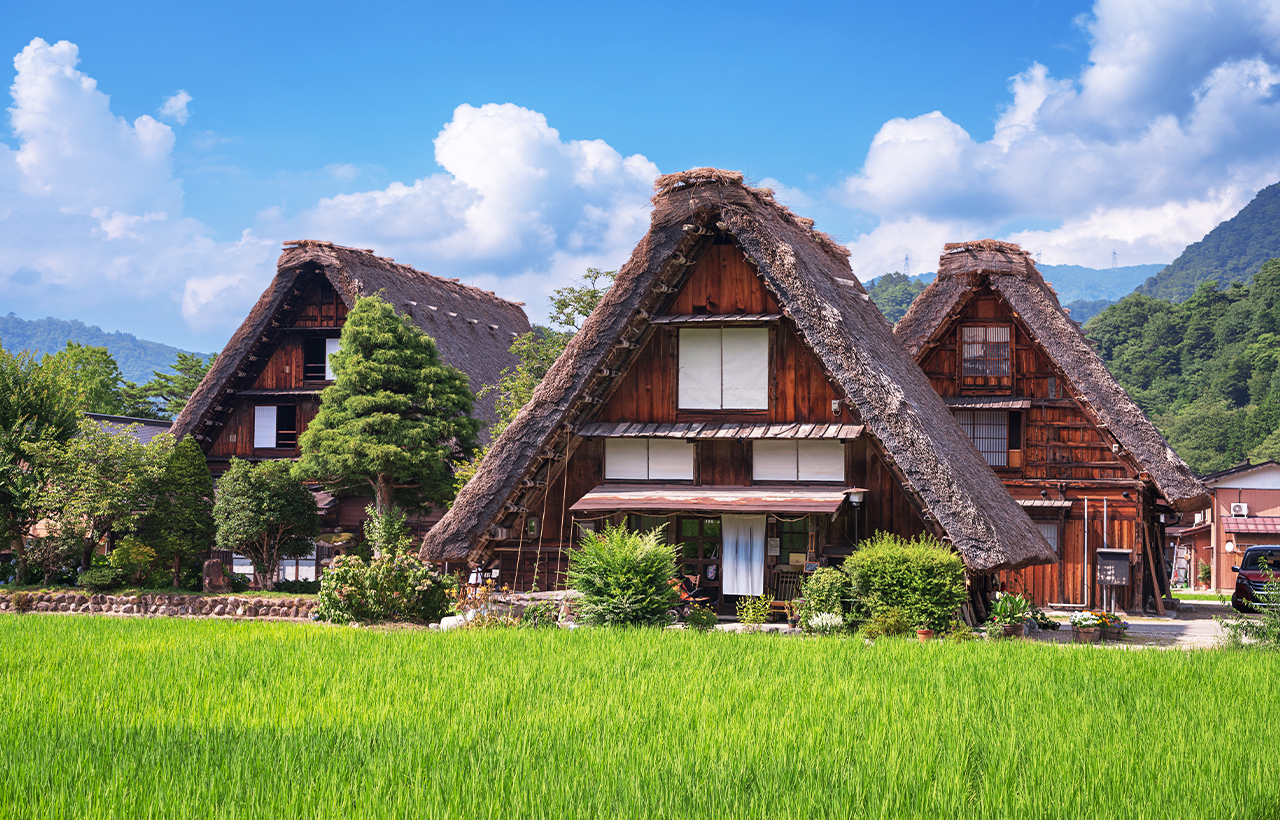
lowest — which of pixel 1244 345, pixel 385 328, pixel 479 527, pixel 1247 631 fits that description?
pixel 1247 631

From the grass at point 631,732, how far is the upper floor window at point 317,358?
16.1 m

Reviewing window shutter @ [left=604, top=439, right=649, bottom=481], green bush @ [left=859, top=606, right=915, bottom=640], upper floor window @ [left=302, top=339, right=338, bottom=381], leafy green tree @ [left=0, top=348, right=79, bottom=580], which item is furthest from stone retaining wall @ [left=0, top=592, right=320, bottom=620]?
green bush @ [left=859, top=606, right=915, bottom=640]

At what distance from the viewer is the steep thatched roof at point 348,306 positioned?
25.0 meters

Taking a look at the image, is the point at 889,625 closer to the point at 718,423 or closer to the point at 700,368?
the point at 718,423

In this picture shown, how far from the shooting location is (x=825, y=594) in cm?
1330

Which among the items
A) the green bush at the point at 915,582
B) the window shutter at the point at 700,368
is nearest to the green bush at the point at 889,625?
the green bush at the point at 915,582

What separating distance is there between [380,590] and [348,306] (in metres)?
12.0

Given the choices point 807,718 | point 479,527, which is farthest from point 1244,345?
point 807,718

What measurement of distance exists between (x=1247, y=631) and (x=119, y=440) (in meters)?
18.9

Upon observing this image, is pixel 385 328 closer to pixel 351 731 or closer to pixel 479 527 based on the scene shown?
pixel 479 527

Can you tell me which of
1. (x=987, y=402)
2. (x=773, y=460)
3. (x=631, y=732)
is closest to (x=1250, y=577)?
(x=987, y=402)

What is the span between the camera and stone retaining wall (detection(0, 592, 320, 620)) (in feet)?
58.4

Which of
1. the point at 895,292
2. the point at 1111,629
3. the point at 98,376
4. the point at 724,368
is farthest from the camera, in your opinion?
the point at 895,292

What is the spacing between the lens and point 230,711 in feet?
22.6
